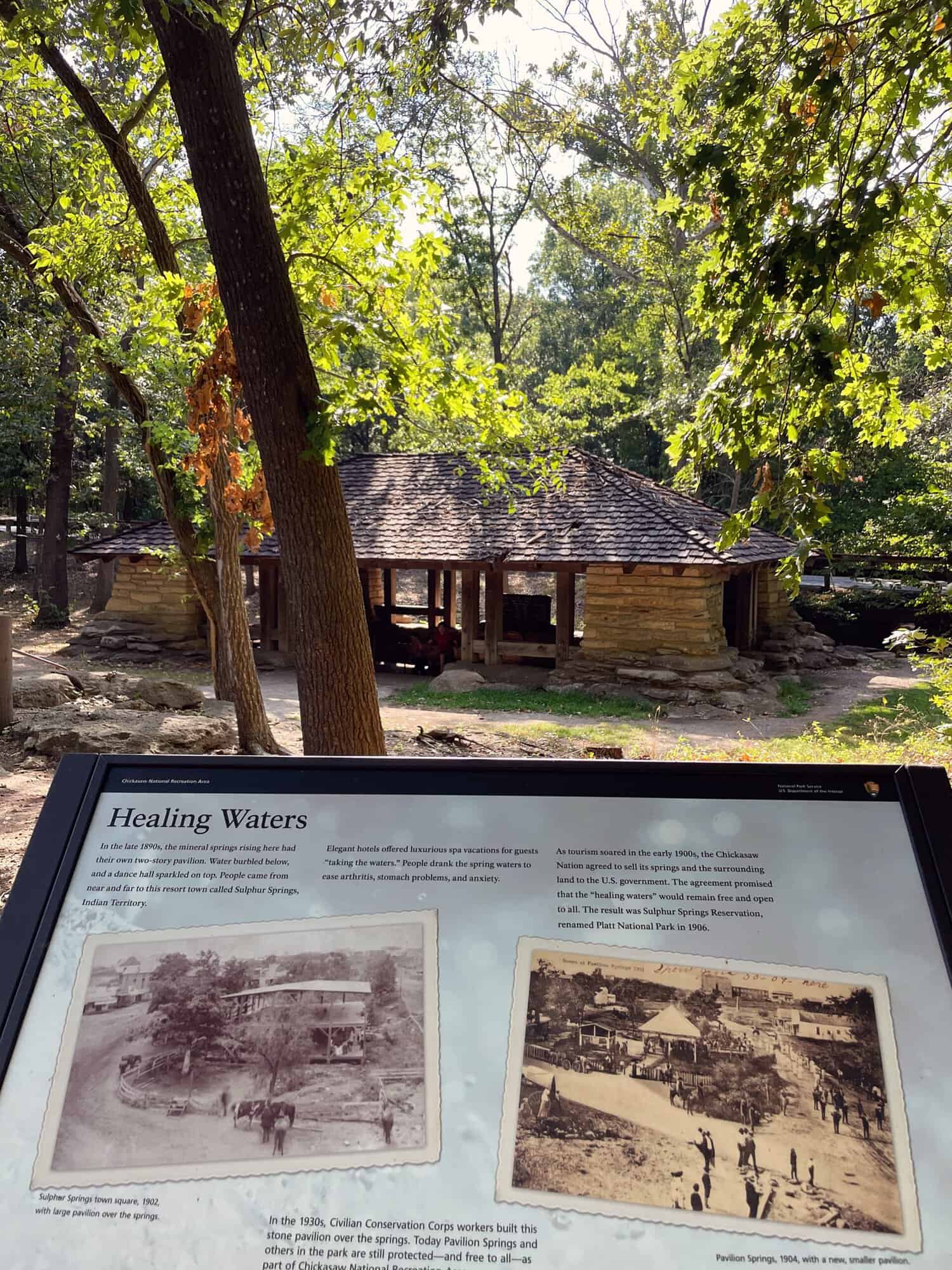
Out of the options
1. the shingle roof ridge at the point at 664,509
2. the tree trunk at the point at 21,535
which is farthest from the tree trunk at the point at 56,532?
the shingle roof ridge at the point at 664,509

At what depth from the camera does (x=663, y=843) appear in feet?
5.90

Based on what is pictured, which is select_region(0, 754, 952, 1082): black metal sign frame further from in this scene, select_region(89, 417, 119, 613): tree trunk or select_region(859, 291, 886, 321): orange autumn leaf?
select_region(89, 417, 119, 613): tree trunk

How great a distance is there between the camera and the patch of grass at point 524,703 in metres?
13.5

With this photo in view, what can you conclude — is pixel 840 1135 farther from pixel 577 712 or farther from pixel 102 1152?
pixel 577 712

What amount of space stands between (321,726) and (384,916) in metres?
2.51

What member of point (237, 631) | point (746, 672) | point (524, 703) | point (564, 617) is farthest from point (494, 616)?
point (237, 631)

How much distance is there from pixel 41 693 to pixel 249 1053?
9.18 m

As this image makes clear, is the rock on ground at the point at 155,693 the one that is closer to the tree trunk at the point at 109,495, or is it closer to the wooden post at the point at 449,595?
the wooden post at the point at 449,595

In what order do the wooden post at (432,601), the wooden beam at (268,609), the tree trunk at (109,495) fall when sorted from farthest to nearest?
1. the tree trunk at (109,495)
2. the wooden post at (432,601)
3. the wooden beam at (268,609)

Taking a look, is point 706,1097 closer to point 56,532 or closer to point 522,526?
point 522,526

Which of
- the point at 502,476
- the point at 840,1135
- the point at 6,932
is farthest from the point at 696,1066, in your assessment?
the point at 502,476

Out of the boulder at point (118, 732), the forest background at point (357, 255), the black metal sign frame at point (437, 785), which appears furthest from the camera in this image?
the boulder at point (118, 732)

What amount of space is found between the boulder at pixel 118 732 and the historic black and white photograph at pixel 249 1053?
6.18 m

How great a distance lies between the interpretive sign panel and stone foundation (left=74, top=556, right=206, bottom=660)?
16.4 m
